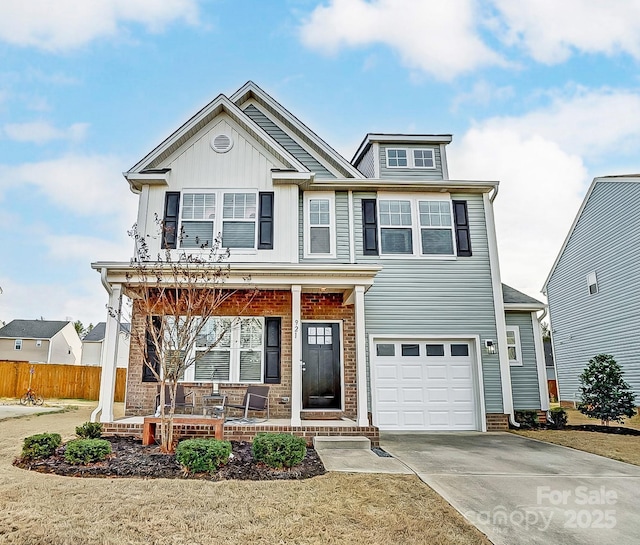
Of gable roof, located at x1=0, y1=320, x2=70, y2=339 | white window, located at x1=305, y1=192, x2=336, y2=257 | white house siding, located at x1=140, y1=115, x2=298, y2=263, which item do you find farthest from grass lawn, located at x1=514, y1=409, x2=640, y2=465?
gable roof, located at x1=0, y1=320, x2=70, y2=339

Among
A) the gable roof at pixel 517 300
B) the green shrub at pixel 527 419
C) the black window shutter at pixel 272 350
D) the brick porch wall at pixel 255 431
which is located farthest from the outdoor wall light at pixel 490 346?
the black window shutter at pixel 272 350

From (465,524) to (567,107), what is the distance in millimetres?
12537

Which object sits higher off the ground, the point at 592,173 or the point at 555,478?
the point at 592,173

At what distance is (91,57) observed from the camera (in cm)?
1198

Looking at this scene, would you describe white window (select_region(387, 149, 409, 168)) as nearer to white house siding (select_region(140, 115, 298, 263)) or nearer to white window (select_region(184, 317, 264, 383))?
white house siding (select_region(140, 115, 298, 263))

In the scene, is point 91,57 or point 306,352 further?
point 91,57

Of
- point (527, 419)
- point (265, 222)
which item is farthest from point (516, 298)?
point (265, 222)

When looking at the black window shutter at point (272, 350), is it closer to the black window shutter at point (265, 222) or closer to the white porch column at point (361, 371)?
the black window shutter at point (265, 222)

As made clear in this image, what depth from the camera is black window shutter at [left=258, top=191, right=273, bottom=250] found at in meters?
10.0

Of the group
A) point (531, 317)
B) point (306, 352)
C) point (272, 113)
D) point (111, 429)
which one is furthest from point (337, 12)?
point (111, 429)

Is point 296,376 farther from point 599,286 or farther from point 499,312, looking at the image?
point 599,286

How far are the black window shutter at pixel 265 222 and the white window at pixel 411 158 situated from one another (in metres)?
3.77

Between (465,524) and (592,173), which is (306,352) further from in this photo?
(592,173)

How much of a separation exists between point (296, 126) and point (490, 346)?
24.6ft
